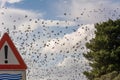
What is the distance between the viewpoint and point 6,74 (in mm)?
8945

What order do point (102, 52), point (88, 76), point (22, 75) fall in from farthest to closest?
1. point (88, 76)
2. point (102, 52)
3. point (22, 75)

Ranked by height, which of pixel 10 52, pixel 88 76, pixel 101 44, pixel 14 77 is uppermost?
pixel 101 44

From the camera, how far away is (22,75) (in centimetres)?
892

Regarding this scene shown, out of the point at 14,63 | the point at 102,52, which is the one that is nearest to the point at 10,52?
the point at 14,63

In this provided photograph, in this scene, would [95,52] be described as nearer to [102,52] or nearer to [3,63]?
[102,52]

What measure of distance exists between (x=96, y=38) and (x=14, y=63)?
163ft

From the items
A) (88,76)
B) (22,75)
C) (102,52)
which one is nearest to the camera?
(22,75)

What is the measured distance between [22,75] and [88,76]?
164ft

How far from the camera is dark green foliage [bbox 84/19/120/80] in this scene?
55.2 meters

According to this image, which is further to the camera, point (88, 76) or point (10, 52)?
point (88, 76)

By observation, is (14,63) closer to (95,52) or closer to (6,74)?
(6,74)

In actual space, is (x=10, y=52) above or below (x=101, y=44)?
below

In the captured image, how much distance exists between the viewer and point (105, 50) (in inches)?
2208

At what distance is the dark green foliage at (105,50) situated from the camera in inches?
2173
